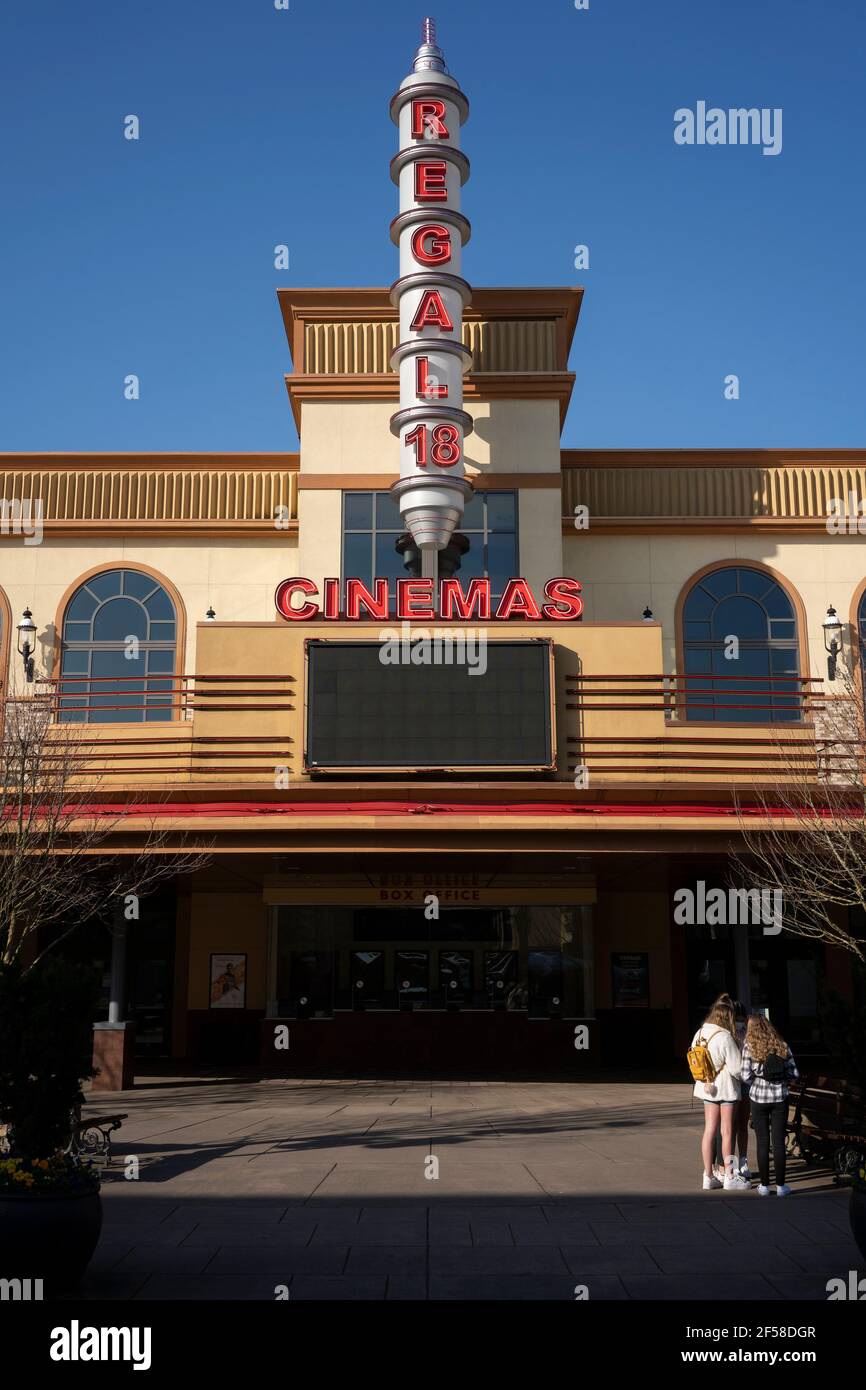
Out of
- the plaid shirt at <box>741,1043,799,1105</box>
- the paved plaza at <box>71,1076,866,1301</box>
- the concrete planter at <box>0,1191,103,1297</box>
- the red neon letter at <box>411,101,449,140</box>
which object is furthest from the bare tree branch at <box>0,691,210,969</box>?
the red neon letter at <box>411,101,449,140</box>

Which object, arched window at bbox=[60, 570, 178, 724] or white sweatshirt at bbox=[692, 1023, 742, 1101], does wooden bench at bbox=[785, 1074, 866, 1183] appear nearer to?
white sweatshirt at bbox=[692, 1023, 742, 1101]

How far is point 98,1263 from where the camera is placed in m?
10.1

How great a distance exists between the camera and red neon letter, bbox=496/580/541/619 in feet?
81.5

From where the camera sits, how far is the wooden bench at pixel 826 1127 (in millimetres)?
13477

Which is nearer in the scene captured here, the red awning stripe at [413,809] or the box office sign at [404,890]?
the red awning stripe at [413,809]

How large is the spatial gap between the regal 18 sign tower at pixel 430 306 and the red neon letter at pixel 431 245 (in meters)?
0.02

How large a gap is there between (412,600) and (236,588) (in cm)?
790

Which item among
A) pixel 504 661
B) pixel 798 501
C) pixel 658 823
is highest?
pixel 798 501

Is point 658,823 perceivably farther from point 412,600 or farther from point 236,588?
Answer: point 236,588

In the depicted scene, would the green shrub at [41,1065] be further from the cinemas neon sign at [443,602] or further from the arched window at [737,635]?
the arched window at [737,635]

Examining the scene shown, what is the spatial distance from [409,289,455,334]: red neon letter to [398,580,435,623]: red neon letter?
7.07 metres

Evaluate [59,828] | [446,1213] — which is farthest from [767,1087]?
[59,828]

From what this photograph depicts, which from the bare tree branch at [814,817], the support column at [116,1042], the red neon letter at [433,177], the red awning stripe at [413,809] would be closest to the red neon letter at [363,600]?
the red awning stripe at [413,809]

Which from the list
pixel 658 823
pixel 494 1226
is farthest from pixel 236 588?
pixel 494 1226
